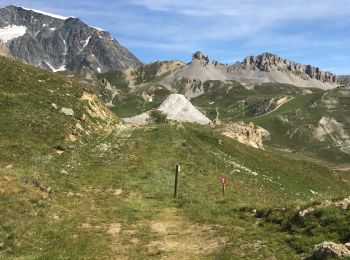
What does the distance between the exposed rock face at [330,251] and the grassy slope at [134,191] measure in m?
1.81

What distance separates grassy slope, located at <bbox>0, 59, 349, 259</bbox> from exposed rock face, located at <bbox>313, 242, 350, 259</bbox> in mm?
1811

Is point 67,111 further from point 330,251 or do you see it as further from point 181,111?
point 181,111

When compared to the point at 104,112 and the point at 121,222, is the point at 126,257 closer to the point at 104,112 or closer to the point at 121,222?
the point at 121,222

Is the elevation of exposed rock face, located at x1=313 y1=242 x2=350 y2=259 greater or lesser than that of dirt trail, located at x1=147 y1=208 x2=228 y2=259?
greater

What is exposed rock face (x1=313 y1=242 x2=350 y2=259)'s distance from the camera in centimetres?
1922

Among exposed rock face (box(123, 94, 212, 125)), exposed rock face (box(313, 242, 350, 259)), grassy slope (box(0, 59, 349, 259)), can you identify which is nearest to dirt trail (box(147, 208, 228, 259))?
grassy slope (box(0, 59, 349, 259))

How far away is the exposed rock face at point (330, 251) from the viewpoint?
19.2 meters

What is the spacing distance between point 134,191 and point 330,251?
22.7m

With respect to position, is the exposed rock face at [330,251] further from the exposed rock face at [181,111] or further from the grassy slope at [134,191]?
the exposed rock face at [181,111]

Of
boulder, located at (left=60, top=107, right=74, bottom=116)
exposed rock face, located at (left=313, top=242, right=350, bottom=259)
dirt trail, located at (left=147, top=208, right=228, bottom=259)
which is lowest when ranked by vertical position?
dirt trail, located at (left=147, top=208, right=228, bottom=259)

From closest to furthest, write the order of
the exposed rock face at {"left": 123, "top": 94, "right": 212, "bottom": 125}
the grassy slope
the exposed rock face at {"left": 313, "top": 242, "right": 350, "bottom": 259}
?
1. the exposed rock face at {"left": 313, "top": 242, "right": 350, "bottom": 259}
2. the grassy slope
3. the exposed rock face at {"left": 123, "top": 94, "right": 212, "bottom": 125}

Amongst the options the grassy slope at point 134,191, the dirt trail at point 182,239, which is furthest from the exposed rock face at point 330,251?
the dirt trail at point 182,239

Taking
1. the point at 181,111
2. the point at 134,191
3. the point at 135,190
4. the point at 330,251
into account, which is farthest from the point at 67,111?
the point at 181,111

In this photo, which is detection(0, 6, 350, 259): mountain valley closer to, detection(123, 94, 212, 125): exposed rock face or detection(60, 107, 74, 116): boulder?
detection(60, 107, 74, 116): boulder
